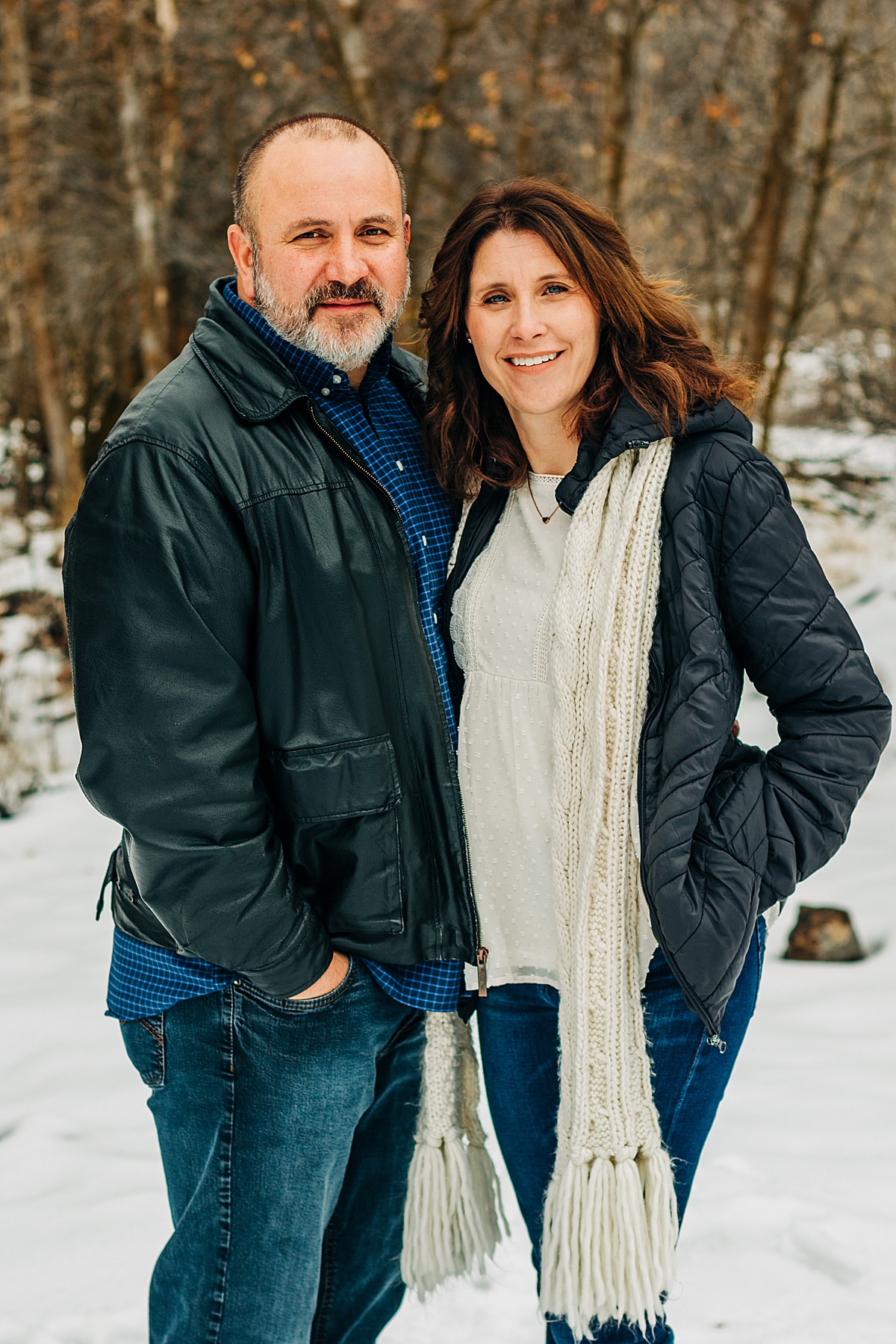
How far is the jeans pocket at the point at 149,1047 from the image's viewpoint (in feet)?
5.69

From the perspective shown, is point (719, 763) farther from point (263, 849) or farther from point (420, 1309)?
point (420, 1309)

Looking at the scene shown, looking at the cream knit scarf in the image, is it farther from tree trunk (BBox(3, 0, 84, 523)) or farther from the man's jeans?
tree trunk (BBox(3, 0, 84, 523))

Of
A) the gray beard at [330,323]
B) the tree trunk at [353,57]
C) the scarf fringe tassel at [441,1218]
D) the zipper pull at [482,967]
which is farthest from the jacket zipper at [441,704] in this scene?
the tree trunk at [353,57]

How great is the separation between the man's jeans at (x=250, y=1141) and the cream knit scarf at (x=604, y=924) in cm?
36

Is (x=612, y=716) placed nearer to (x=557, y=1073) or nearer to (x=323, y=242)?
(x=557, y=1073)

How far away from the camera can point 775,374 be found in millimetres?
6891

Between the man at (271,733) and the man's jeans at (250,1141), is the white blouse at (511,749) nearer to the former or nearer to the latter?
the man at (271,733)

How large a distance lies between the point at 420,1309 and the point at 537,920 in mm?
1098

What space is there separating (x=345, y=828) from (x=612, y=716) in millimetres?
458

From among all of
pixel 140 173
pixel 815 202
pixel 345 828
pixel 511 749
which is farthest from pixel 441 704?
pixel 140 173

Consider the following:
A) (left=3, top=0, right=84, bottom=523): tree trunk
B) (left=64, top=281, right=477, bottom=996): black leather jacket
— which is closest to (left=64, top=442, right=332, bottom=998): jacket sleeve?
(left=64, top=281, right=477, bottom=996): black leather jacket

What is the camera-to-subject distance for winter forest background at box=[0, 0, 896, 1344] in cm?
243

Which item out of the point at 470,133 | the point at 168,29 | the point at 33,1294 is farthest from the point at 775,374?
the point at 33,1294

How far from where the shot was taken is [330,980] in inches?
66.8
